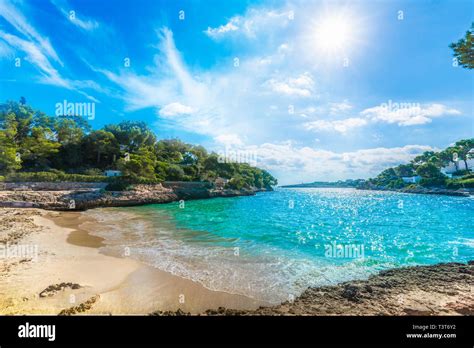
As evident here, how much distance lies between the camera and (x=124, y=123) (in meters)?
77.2

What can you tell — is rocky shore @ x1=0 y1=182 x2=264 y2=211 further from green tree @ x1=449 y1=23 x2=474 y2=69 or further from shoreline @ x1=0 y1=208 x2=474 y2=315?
green tree @ x1=449 y1=23 x2=474 y2=69

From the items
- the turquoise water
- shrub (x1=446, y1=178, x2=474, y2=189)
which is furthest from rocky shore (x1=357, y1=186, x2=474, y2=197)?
the turquoise water

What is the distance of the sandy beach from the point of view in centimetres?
555

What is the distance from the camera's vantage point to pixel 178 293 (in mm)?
6699

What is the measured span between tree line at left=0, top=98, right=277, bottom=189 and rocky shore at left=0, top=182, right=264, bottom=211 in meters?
4.17

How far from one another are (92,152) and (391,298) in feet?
218

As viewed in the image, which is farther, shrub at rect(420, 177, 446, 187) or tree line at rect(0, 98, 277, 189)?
shrub at rect(420, 177, 446, 187)

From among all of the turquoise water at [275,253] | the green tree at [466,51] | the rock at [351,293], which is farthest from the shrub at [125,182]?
the green tree at [466,51]

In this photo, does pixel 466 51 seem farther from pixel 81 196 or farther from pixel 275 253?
pixel 81 196

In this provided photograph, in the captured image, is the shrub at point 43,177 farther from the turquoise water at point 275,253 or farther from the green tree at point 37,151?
the turquoise water at point 275,253

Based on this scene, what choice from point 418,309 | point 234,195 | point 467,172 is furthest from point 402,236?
point 467,172

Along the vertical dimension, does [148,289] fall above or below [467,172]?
below
